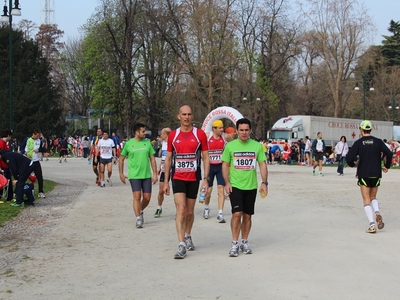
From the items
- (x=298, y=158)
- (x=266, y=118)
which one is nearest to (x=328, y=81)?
(x=266, y=118)

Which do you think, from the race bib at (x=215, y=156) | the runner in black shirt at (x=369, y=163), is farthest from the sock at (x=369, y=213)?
the race bib at (x=215, y=156)

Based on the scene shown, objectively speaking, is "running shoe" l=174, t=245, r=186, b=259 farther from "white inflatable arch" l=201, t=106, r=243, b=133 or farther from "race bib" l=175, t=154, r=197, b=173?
"white inflatable arch" l=201, t=106, r=243, b=133

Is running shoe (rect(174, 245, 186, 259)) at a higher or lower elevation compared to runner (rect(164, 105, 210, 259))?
lower

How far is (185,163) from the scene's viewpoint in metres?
8.17

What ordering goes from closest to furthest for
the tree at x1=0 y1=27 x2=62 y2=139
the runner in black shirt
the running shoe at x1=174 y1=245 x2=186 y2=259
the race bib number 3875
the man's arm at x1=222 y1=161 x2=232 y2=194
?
the running shoe at x1=174 y1=245 x2=186 y2=259 < the man's arm at x1=222 y1=161 x2=232 y2=194 < the race bib number 3875 < the runner in black shirt < the tree at x1=0 y1=27 x2=62 y2=139

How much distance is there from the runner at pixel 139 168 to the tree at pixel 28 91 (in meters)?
42.6

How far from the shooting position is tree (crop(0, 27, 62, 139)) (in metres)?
52.5

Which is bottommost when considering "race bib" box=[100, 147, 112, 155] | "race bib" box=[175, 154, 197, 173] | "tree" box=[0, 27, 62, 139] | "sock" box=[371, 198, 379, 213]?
"sock" box=[371, 198, 379, 213]

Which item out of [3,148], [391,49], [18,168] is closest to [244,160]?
[18,168]

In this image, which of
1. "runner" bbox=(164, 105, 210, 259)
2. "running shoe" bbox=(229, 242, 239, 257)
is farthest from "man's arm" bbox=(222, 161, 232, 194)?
"running shoe" bbox=(229, 242, 239, 257)

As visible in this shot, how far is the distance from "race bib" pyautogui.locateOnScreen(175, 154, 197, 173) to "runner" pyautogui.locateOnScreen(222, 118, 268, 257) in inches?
17.1

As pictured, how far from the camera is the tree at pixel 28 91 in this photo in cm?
5253

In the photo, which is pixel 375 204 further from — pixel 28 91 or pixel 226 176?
pixel 28 91

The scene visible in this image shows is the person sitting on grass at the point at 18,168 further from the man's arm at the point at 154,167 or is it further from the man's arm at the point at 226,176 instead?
the man's arm at the point at 226,176
